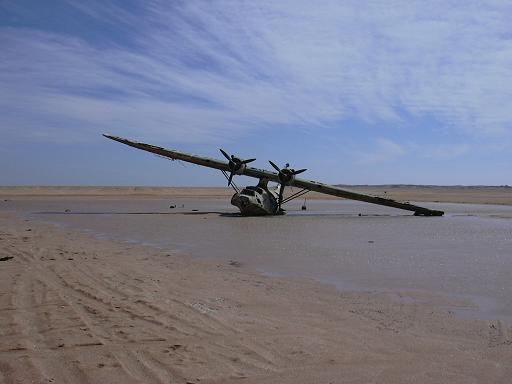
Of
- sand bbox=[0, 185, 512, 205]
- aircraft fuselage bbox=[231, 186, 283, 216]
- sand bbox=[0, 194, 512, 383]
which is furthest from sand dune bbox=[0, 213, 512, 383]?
sand bbox=[0, 185, 512, 205]

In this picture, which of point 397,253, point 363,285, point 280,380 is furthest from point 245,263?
point 280,380

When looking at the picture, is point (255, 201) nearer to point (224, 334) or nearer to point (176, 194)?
point (224, 334)

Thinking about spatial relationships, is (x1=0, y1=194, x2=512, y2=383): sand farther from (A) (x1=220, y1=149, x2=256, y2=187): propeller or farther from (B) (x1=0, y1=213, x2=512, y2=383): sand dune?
(A) (x1=220, y1=149, x2=256, y2=187): propeller

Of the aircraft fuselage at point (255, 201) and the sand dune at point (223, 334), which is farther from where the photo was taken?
the aircraft fuselage at point (255, 201)

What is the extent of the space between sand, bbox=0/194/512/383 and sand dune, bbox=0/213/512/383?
0.02 m

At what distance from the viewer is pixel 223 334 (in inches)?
241

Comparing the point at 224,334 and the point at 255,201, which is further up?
the point at 255,201

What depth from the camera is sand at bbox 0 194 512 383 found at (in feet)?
16.4

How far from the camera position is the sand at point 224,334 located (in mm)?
4988

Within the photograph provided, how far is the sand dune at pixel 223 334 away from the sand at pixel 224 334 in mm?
16

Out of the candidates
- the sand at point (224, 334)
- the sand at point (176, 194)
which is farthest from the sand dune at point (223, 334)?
the sand at point (176, 194)

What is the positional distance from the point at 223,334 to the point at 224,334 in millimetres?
13

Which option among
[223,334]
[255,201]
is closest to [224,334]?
[223,334]

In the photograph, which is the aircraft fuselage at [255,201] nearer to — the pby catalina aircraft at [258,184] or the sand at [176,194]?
the pby catalina aircraft at [258,184]
